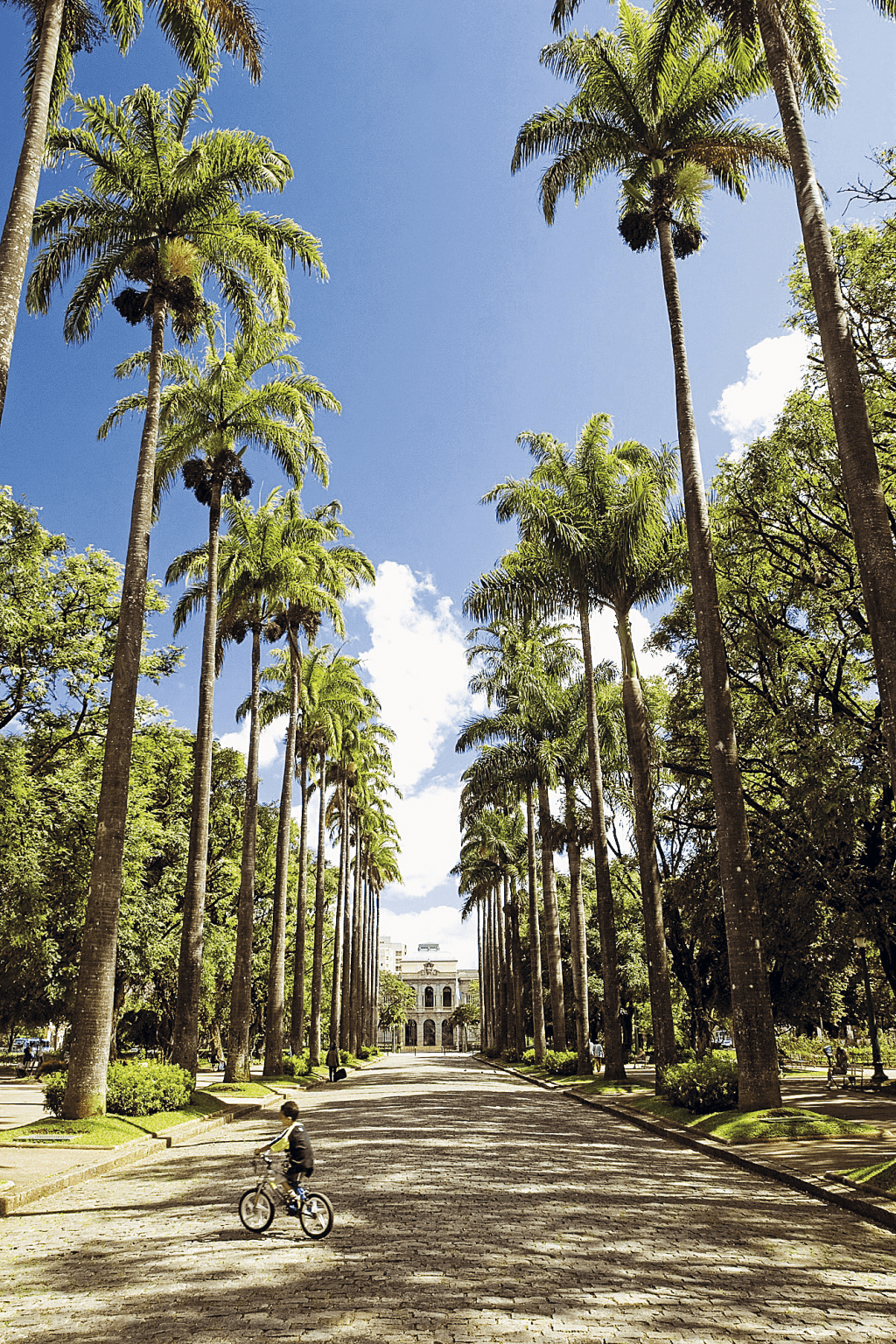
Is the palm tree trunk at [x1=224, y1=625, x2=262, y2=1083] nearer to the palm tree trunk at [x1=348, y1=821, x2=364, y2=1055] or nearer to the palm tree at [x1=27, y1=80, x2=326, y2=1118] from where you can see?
the palm tree at [x1=27, y1=80, x2=326, y2=1118]

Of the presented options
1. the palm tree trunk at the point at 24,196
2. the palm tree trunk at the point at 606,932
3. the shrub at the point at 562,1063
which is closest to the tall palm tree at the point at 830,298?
the palm tree trunk at the point at 24,196

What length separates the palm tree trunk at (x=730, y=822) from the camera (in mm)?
13578

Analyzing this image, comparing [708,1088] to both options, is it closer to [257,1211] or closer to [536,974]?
[257,1211]

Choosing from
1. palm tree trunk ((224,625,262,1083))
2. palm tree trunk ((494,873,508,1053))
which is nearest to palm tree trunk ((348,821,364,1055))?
palm tree trunk ((494,873,508,1053))

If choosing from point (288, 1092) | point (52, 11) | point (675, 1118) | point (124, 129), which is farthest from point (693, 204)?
point (288, 1092)

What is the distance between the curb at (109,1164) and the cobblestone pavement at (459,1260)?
209 millimetres

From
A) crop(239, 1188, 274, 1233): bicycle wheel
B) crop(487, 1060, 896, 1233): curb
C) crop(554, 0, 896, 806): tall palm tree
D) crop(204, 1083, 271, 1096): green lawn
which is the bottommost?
crop(204, 1083, 271, 1096): green lawn

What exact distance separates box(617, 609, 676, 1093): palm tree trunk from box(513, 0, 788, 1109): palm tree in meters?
4.67

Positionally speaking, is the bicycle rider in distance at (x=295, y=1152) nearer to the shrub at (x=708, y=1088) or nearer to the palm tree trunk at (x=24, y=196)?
the palm tree trunk at (x=24, y=196)

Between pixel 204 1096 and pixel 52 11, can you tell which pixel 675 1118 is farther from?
pixel 52 11

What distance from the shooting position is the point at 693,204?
1900cm

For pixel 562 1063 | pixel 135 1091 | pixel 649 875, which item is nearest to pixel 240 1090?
pixel 135 1091

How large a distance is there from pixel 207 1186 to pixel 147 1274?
13.3 ft

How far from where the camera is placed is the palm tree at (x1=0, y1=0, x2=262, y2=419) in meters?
10.5
